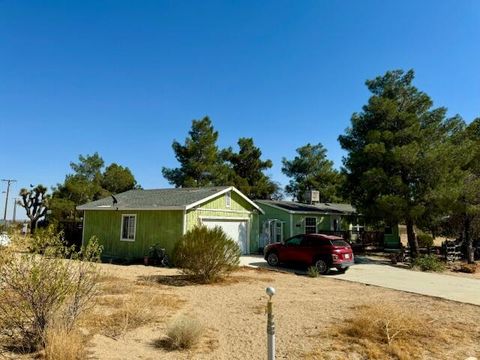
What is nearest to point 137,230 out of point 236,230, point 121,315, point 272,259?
point 236,230

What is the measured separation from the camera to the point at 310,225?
28500mm

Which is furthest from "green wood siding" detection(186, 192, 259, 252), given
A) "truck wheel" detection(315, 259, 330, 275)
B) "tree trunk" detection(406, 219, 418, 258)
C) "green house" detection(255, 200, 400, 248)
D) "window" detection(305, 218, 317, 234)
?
"tree trunk" detection(406, 219, 418, 258)

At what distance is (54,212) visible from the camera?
34.8m

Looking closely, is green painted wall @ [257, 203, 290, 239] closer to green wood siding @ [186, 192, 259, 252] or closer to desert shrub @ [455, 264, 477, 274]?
green wood siding @ [186, 192, 259, 252]

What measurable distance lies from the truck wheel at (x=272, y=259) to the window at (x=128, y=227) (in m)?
7.20

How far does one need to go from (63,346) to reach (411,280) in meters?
14.0

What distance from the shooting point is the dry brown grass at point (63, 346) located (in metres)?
5.46

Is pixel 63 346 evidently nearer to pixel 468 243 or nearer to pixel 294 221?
pixel 294 221

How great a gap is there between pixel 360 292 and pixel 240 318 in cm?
562

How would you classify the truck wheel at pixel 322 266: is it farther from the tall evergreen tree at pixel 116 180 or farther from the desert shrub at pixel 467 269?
the tall evergreen tree at pixel 116 180

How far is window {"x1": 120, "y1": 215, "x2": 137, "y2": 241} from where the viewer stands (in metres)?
21.3

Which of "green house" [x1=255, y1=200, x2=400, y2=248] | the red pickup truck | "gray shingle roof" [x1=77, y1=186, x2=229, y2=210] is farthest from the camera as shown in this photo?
"green house" [x1=255, y1=200, x2=400, y2=248]

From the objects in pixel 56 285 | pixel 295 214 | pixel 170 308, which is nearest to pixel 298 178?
pixel 295 214

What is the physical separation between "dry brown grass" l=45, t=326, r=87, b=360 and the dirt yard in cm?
34
